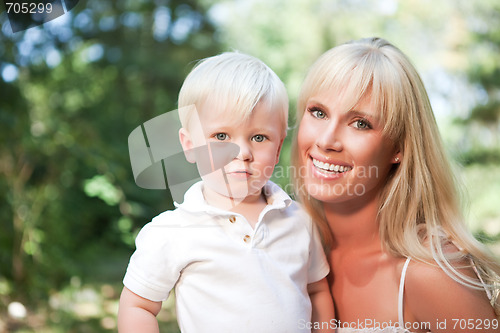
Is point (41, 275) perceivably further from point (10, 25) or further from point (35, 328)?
point (10, 25)

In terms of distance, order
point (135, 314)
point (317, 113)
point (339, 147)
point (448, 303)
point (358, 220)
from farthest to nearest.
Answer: point (358, 220), point (317, 113), point (339, 147), point (448, 303), point (135, 314)

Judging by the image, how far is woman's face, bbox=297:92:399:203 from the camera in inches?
75.3

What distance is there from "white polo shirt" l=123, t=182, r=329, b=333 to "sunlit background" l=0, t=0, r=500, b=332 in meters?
0.99

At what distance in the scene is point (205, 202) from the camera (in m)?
1.71

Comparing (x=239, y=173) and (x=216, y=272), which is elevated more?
(x=239, y=173)

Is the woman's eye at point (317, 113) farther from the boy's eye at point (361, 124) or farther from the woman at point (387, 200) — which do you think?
the boy's eye at point (361, 124)

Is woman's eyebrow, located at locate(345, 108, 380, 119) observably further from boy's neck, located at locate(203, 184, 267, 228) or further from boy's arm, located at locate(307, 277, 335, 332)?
boy's arm, located at locate(307, 277, 335, 332)

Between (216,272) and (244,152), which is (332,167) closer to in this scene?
(244,152)

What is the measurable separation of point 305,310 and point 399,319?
436 mm

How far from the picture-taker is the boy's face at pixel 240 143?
163cm

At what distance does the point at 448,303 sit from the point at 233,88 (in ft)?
3.31

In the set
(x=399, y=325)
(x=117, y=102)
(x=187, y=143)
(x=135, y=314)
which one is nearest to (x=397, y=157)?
(x=399, y=325)

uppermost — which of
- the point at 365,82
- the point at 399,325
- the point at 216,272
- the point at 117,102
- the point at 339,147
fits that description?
the point at 365,82

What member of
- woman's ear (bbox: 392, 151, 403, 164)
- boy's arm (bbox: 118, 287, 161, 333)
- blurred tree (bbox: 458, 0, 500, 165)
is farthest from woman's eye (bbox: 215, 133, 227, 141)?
blurred tree (bbox: 458, 0, 500, 165)
